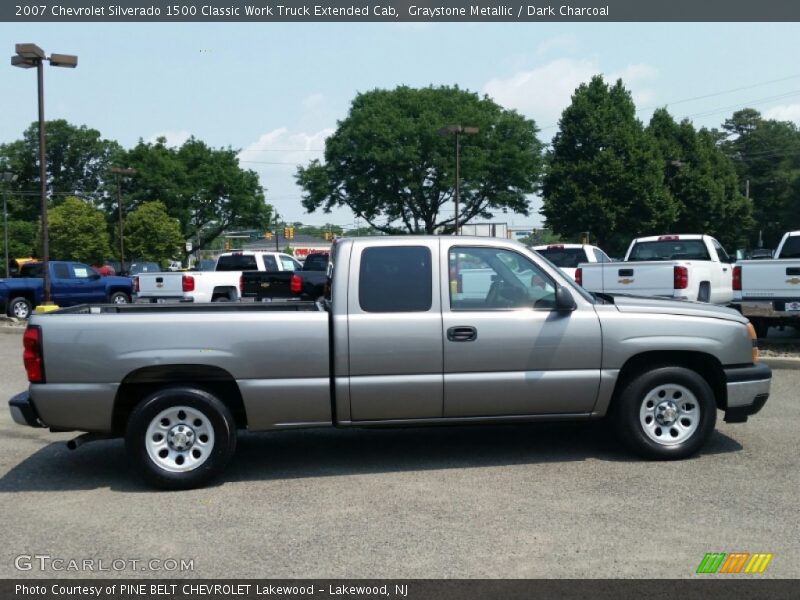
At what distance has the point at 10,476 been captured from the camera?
6.57m

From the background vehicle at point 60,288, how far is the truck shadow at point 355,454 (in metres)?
17.8

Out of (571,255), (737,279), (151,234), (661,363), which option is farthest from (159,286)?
(151,234)

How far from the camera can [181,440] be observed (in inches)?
241

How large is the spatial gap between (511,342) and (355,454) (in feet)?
5.72

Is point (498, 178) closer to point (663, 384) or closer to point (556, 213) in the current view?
point (556, 213)

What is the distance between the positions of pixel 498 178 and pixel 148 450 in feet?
155

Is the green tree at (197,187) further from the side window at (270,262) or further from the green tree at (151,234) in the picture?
the side window at (270,262)

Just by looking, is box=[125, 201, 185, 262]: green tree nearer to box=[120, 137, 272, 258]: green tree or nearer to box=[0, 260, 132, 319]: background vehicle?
box=[120, 137, 272, 258]: green tree

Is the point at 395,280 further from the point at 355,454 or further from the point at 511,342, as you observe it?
the point at 355,454

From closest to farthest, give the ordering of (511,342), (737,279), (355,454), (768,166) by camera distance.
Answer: (511,342) < (355,454) < (737,279) < (768,166)

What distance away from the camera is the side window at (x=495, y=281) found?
6469 mm

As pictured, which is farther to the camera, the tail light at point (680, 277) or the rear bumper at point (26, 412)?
the tail light at point (680, 277)

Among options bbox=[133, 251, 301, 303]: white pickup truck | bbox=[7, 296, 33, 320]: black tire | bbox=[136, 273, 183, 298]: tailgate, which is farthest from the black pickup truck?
bbox=[7, 296, 33, 320]: black tire

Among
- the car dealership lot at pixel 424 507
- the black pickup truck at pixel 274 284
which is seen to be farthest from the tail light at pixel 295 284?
the car dealership lot at pixel 424 507
